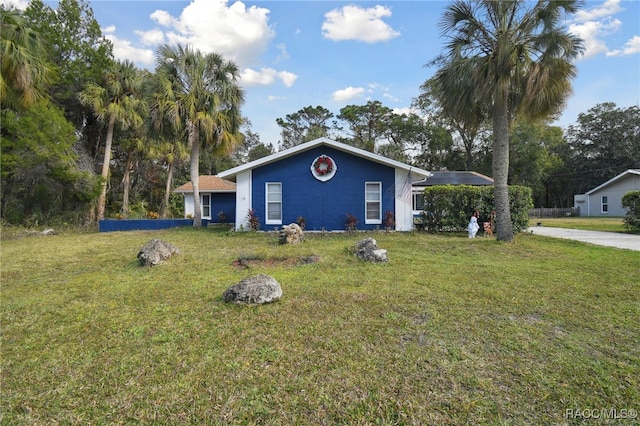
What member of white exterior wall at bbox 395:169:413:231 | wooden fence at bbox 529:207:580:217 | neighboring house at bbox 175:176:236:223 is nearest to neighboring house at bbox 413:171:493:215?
white exterior wall at bbox 395:169:413:231

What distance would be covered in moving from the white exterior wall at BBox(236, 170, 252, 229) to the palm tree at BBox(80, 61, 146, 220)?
843cm

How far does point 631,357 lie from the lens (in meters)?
2.86

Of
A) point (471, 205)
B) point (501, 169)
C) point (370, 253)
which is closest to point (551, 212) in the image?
point (471, 205)

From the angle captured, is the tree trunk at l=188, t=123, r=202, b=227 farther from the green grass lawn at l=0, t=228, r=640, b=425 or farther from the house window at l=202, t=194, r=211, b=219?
the green grass lawn at l=0, t=228, r=640, b=425

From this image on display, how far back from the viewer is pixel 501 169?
387 inches

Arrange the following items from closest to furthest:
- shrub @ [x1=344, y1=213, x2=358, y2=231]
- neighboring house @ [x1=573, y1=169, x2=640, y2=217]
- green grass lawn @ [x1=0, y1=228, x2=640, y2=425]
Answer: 1. green grass lawn @ [x1=0, y1=228, x2=640, y2=425]
2. shrub @ [x1=344, y1=213, x2=358, y2=231]
3. neighboring house @ [x1=573, y1=169, x2=640, y2=217]

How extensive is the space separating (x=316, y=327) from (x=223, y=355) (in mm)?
1049

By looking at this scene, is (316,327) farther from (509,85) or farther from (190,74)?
(190,74)

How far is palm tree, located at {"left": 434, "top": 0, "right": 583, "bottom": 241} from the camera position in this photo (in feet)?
29.1

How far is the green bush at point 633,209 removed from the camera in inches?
527

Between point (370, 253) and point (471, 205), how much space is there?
7.13m

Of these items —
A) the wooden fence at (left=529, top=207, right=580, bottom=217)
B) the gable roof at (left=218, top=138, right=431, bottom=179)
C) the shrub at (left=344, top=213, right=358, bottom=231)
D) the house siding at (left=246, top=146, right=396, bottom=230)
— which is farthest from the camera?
the wooden fence at (left=529, top=207, right=580, bottom=217)

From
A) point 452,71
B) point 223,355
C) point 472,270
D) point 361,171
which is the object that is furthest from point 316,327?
point 361,171

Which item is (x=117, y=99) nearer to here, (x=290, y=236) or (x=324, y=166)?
(x=324, y=166)
